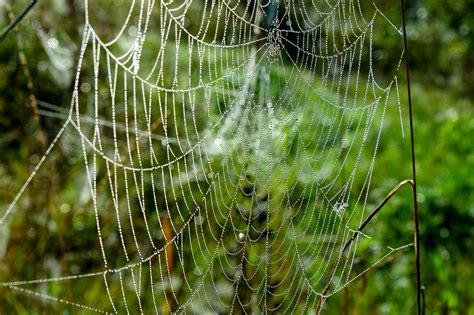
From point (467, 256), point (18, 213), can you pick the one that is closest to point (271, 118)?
point (18, 213)

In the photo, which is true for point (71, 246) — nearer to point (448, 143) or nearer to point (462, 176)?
point (462, 176)

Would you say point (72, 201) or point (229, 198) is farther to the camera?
point (72, 201)

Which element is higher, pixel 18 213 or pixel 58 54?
pixel 58 54

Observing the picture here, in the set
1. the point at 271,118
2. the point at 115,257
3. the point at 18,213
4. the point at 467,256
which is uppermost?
the point at 271,118

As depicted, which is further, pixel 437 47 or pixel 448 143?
pixel 437 47

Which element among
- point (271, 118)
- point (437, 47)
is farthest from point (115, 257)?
point (437, 47)

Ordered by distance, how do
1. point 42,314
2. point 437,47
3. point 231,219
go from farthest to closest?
point 437,47 < point 231,219 < point 42,314

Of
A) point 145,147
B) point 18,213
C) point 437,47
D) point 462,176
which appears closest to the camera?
point 18,213
